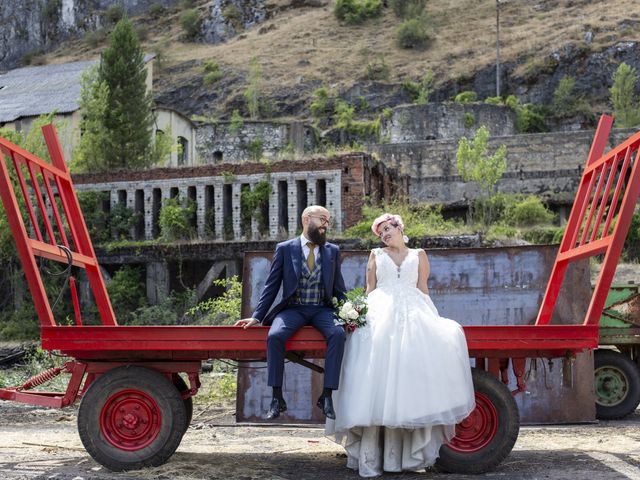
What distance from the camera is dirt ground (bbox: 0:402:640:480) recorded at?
22.4 feet

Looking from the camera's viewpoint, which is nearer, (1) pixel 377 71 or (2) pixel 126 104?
(2) pixel 126 104

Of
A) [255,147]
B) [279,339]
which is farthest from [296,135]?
[279,339]

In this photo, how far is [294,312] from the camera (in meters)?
7.07

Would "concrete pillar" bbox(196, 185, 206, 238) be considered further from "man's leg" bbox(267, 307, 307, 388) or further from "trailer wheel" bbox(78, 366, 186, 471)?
"man's leg" bbox(267, 307, 307, 388)

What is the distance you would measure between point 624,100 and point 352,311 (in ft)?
174

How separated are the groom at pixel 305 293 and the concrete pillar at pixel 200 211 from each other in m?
18.1

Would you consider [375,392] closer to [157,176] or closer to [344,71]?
[157,176]

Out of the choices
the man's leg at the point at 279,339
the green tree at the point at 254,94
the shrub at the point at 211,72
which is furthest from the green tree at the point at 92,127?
the shrub at the point at 211,72

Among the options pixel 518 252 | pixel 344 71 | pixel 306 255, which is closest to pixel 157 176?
pixel 518 252

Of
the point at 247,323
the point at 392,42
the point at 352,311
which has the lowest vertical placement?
the point at 247,323

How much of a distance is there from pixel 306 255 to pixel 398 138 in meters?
43.8

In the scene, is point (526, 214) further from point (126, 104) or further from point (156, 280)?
point (156, 280)

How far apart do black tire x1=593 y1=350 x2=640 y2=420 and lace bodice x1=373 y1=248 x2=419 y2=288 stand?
225 inches

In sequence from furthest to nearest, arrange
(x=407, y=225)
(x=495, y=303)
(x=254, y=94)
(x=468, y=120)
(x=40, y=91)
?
(x=254, y=94)
(x=468, y=120)
(x=40, y=91)
(x=407, y=225)
(x=495, y=303)
